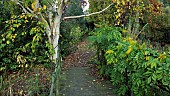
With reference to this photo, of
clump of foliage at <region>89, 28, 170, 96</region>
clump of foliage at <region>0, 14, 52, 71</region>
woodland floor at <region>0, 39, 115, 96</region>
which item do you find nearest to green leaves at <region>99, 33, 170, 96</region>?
clump of foliage at <region>89, 28, 170, 96</region>

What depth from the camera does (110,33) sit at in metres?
6.36

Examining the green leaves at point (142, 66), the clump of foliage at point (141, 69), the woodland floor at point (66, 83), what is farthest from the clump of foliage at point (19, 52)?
the green leaves at point (142, 66)

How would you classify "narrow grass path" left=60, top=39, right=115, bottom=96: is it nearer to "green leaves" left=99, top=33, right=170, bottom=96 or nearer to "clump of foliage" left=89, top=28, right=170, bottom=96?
"clump of foliage" left=89, top=28, right=170, bottom=96

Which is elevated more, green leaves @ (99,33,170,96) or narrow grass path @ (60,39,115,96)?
green leaves @ (99,33,170,96)

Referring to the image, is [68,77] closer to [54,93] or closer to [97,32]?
[97,32]

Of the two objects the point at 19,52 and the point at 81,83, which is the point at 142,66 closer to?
the point at 81,83

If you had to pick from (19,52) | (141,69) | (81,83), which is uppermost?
(19,52)

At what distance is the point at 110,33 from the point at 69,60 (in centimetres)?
402

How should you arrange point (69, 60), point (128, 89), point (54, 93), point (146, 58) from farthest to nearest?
point (69, 60)
point (128, 89)
point (146, 58)
point (54, 93)

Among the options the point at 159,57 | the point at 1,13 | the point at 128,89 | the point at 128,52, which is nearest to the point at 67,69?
the point at 1,13

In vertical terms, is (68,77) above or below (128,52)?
below

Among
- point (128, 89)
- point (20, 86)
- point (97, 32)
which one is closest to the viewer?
point (128, 89)

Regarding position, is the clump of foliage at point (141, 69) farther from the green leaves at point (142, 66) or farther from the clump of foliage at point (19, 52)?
the clump of foliage at point (19, 52)

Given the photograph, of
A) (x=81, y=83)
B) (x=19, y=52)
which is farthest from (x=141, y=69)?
(x=19, y=52)
